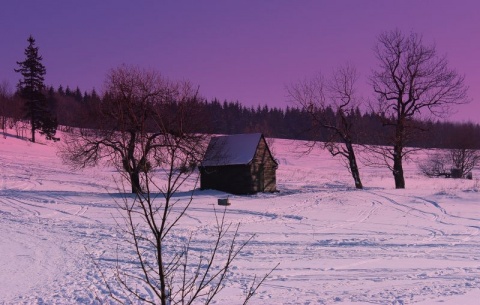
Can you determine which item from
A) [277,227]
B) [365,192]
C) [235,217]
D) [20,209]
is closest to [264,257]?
[277,227]

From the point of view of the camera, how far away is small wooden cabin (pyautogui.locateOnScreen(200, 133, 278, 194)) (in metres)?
33.0

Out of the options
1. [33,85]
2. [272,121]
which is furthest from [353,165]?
[272,121]

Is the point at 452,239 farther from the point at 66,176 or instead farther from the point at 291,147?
the point at 291,147

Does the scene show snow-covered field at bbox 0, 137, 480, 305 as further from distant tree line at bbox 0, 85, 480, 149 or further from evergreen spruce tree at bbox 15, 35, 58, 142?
evergreen spruce tree at bbox 15, 35, 58, 142

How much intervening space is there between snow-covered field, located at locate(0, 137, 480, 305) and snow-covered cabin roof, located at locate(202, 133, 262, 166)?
2817mm

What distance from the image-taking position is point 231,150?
3462cm

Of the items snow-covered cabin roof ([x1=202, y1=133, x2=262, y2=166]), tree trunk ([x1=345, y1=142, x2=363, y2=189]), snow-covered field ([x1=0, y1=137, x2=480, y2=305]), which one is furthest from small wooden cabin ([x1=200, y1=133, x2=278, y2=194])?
tree trunk ([x1=345, y1=142, x2=363, y2=189])

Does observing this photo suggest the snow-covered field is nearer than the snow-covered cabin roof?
Yes

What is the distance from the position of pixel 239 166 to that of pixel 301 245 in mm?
19210

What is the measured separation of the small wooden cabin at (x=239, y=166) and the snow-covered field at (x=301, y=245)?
2.05m

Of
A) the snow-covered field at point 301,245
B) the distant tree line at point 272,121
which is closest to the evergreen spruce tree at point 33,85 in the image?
the distant tree line at point 272,121

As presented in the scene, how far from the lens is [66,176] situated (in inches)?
1647

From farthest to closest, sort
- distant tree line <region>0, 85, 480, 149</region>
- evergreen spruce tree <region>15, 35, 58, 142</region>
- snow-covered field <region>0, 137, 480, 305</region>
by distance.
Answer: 1. evergreen spruce tree <region>15, 35, 58, 142</region>
2. distant tree line <region>0, 85, 480, 149</region>
3. snow-covered field <region>0, 137, 480, 305</region>

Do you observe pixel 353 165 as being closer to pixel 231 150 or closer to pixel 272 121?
pixel 231 150
